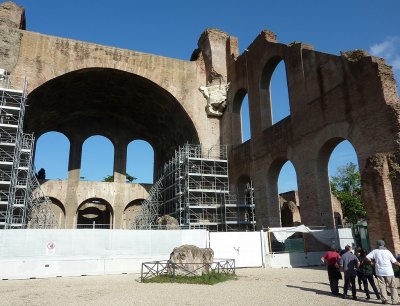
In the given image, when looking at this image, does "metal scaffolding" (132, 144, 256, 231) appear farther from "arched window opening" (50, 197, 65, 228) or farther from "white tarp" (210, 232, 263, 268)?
"arched window opening" (50, 197, 65, 228)

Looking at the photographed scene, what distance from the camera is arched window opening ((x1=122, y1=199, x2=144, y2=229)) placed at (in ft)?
83.5

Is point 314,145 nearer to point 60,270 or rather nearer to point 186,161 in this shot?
point 186,161

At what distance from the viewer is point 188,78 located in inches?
878

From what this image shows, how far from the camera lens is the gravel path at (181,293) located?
6.61 meters

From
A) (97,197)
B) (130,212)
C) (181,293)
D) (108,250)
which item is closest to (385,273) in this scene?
(181,293)

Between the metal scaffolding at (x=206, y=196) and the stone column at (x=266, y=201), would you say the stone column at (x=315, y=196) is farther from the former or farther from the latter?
the metal scaffolding at (x=206, y=196)

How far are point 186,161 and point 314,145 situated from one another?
7.79 meters

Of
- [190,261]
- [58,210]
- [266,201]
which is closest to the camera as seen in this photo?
[190,261]

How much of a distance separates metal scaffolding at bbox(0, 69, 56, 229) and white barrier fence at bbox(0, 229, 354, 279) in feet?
15.2

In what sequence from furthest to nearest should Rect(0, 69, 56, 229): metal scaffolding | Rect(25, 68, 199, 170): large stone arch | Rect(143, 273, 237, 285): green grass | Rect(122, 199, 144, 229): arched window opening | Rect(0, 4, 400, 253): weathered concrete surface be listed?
Rect(122, 199, 144, 229): arched window opening
Rect(25, 68, 199, 170): large stone arch
Rect(0, 69, 56, 229): metal scaffolding
Rect(0, 4, 400, 253): weathered concrete surface
Rect(143, 273, 237, 285): green grass

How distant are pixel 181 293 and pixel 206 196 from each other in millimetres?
12717

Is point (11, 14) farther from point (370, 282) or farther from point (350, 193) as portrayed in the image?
point (350, 193)

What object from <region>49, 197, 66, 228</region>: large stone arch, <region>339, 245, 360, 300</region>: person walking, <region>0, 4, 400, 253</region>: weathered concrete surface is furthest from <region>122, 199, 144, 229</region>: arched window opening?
<region>339, 245, 360, 300</region>: person walking

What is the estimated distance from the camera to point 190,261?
397 inches
